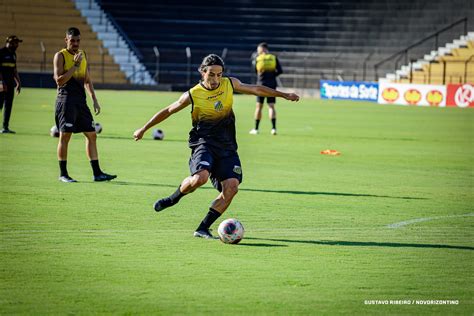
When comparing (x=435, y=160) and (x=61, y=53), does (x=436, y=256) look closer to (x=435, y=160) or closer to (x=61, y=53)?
(x=61, y=53)

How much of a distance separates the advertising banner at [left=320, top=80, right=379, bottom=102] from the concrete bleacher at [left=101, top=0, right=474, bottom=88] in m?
1.71

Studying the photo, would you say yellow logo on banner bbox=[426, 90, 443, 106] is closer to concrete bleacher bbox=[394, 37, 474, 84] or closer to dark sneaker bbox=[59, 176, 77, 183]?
concrete bleacher bbox=[394, 37, 474, 84]

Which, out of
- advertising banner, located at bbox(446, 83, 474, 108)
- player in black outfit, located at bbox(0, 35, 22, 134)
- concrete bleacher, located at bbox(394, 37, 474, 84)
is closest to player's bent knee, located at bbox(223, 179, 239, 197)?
player in black outfit, located at bbox(0, 35, 22, 134)

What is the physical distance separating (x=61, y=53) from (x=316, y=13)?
1657 inches

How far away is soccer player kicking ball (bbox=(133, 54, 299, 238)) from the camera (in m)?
9.80

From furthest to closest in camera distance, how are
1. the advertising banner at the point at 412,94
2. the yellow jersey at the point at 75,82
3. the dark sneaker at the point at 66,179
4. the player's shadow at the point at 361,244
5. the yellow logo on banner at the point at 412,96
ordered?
the yellow logo on banner at the point at 412,96
the advertising banner at the point at 412,94
the dark sneaker at the point at 66,179
the yellow jersey at the point at 75,82
the player's shadow at the point at 361,244

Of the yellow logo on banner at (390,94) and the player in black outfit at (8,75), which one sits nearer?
the player in black outfit at (8,75)

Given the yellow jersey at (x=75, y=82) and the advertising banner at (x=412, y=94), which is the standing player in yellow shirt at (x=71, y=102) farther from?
the advertising banner at (x=412, y=94)

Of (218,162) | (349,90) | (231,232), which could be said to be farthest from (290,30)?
(231,232)

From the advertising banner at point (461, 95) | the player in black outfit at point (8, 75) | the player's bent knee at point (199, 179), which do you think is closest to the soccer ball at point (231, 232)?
the player's bent knee at point (199, 179)

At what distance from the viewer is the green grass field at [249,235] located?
7238 millimetres

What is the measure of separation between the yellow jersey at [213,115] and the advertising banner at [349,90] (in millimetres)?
36190

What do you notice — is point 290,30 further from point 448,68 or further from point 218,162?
point 218,162

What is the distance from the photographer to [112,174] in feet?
50.8
